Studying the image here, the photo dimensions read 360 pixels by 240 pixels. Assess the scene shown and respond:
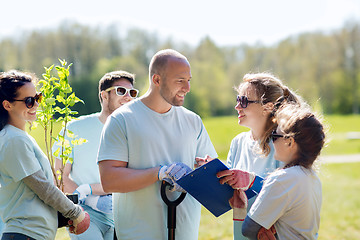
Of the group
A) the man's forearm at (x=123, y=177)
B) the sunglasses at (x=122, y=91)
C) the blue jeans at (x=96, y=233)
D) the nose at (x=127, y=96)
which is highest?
the sunglasses at (x=122, y=91)

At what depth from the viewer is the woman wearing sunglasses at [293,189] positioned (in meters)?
2.45

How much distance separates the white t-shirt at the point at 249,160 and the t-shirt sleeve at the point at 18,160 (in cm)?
Answer: 138

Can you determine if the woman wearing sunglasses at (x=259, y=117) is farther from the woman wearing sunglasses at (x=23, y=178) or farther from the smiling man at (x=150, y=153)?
the woman wearing sunglasses at (x=23, y=178)

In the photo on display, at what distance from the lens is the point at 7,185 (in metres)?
2.62

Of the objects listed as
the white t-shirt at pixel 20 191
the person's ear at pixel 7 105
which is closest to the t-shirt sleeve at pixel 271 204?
the white t-shirt at pixel 20 191

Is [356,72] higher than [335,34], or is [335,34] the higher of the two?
[335,34]

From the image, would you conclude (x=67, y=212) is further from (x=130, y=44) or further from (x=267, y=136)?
(x=130, y=44)

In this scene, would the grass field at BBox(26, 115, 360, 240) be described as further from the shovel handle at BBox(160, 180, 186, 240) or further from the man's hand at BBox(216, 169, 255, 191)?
the shovel handle at BBox(160, 180, 186, 240)

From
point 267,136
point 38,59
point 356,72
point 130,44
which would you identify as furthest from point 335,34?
point 267,136

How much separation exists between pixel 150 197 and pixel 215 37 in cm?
5506

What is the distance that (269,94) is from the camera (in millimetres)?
3088

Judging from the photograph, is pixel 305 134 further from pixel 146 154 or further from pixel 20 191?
pixel 20 191

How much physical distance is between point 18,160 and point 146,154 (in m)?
0.77

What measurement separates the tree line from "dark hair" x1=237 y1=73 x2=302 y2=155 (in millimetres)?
31360
